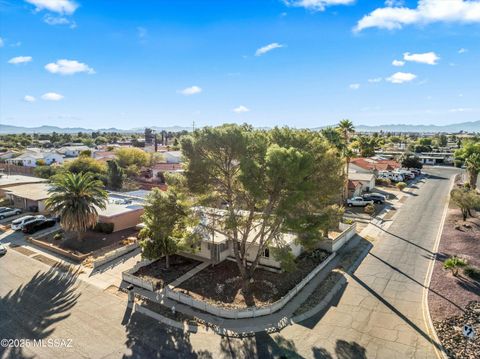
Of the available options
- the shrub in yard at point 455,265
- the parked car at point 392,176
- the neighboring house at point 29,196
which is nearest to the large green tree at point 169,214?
the shrub in yard at point 455,265

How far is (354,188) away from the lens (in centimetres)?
4994

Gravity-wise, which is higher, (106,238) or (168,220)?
(168,220)

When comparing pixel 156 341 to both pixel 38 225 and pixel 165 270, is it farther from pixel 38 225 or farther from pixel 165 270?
pixel 38 225

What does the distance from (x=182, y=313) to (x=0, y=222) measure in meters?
32.6

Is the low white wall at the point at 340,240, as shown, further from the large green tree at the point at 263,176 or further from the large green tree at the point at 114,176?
the large green tree at the point at 114,176

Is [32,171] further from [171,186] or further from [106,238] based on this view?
[171,186]

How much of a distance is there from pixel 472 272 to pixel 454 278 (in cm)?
146

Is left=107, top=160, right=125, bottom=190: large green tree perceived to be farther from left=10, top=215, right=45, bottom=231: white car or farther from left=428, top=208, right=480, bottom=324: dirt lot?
left=428, top=208, right=480, bottom=324: dirt lot

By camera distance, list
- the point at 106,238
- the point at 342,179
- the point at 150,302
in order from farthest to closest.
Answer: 1. the point at 106,238
2. the point at 342,179
3. the point at 150,302

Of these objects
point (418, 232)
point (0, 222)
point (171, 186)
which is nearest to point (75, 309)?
point (171, 186)

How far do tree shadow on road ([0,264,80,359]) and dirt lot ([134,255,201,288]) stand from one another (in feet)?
17.1

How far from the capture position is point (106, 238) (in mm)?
33000

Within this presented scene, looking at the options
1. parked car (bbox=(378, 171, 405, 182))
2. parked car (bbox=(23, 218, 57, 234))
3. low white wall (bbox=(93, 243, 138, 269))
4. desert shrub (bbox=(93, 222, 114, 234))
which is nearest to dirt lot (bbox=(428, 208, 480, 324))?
low white wall (bbox=(93, 243, 138, 269))

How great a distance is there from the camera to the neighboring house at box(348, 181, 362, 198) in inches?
1970
